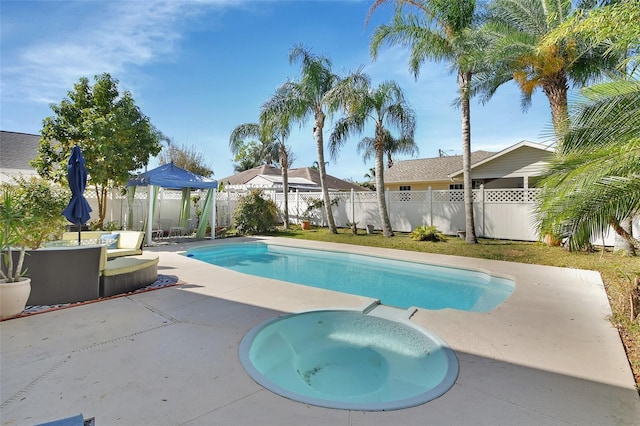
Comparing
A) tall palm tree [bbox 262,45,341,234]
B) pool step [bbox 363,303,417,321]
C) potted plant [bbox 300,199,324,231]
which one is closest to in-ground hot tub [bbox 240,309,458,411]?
pool step [bbox 363,303,417,321]

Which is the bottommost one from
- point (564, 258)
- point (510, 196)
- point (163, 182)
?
point (564, 258)

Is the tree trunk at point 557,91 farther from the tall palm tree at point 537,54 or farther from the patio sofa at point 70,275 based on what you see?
the patio sofa at point 70,275

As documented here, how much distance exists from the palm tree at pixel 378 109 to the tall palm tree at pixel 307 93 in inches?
63.3

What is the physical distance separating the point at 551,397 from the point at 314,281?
6044 millimetres

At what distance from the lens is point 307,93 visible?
15.1 m

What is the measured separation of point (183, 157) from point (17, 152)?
542 inches

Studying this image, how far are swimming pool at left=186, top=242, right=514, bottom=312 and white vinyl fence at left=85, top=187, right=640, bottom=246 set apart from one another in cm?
479

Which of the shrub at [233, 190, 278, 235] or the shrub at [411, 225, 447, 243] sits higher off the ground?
the shrub at [233, 190, 278, 235]

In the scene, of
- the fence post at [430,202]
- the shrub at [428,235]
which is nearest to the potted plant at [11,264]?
the shrub at [428,235]

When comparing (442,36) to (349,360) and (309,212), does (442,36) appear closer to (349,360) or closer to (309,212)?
(309,212)

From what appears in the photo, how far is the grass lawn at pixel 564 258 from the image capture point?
174 inches

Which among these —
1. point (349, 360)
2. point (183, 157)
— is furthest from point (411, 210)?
point (183, 157)

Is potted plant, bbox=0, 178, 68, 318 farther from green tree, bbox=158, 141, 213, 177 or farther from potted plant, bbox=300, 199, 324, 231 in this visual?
green tree, bbox=158, 141, 213, 177

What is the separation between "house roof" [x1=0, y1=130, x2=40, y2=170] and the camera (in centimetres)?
1523
